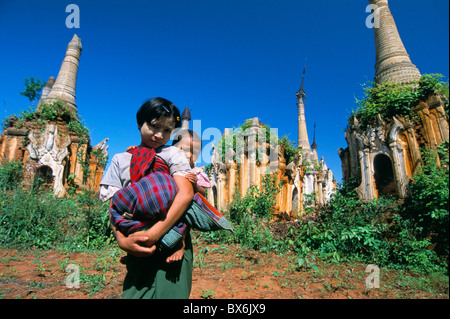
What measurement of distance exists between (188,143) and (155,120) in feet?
2.53

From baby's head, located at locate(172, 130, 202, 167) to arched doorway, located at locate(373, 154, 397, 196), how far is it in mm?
5966

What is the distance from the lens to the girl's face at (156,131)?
1424 millimetres

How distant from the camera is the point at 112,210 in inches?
48.0

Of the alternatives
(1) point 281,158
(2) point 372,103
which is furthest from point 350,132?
(1) point 281,158

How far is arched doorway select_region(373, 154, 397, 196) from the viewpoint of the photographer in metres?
6.22

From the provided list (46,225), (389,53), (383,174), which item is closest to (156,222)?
(46,225)

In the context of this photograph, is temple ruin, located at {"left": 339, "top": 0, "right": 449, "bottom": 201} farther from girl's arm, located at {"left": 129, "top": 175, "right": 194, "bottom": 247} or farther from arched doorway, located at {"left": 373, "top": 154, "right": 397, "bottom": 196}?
girl's arm, located at {"left": 129, "top": 175, "right": 194, "bottom": 247}

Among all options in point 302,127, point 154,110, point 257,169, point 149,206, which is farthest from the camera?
point 302,127

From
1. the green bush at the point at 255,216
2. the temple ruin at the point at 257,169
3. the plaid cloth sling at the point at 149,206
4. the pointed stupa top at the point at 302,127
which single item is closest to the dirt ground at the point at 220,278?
the green bush at the point at 255,216

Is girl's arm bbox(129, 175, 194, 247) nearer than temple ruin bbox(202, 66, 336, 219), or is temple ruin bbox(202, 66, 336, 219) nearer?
girl's arm bbox(129, 175, 194, 247)

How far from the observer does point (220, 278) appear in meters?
4.00

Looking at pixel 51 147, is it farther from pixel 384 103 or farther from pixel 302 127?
pixel 302 127

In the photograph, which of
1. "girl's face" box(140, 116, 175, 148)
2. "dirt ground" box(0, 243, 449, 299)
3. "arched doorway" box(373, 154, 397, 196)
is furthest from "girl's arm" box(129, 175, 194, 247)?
"arched doorway" box(373, 154, 397, 196)
